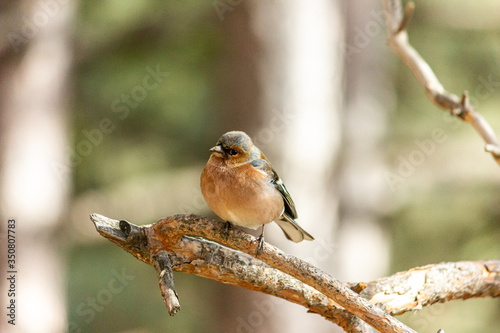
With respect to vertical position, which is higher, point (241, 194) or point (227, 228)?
point (241, 194)

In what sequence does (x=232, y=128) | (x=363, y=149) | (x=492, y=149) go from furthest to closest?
(x=363, y=149)
(x=232, y=128)
(x=492, y=149)

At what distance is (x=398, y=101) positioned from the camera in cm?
1071

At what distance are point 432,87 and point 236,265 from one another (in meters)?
2.22

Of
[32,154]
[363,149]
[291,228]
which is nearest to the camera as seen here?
[291,228]

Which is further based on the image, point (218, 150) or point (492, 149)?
point (492, 149)

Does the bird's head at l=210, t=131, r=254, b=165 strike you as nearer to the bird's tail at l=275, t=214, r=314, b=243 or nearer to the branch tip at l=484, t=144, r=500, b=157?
the bird's tail at l=275, t=214, r=314, b=243

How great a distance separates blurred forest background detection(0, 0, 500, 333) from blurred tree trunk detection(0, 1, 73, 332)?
0.02m

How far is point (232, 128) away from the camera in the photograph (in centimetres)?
622

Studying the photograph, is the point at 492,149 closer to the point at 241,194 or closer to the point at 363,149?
the point at 241,194

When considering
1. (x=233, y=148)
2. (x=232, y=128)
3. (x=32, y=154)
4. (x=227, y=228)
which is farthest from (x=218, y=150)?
(x=32, y=154)

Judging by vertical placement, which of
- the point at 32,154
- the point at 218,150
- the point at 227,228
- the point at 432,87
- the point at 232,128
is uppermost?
the point at 232,128

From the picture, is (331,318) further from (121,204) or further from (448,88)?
(448,88)

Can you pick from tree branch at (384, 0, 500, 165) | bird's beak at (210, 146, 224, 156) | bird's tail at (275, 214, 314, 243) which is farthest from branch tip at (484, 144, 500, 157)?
bird's beak at (210, 146, 224, 156)

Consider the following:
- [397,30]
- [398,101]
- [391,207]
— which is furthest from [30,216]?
[398,101]
